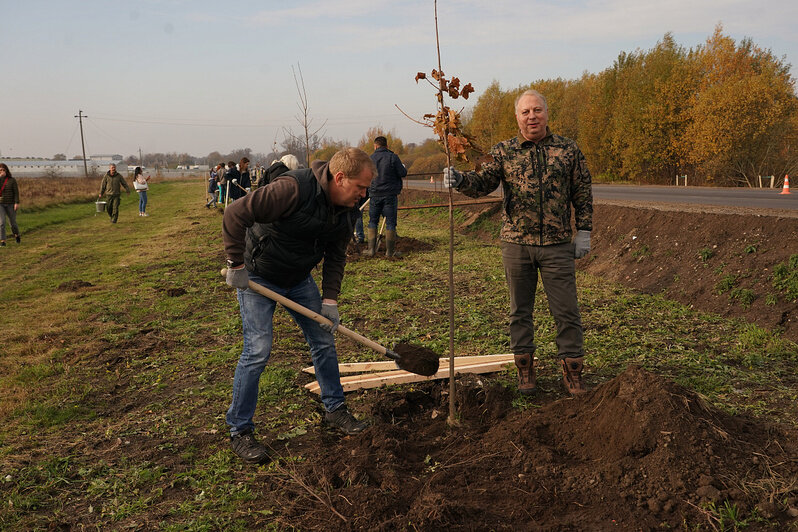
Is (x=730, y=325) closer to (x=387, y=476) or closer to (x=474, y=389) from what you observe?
(x=474, y=389)

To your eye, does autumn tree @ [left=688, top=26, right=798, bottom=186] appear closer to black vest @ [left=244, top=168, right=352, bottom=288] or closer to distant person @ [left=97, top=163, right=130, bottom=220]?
distant person @ [left=97, top=163, right=130, bottom=220]

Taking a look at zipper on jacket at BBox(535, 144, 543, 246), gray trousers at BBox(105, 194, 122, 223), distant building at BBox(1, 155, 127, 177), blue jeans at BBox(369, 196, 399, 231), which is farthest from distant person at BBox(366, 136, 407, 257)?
distant building at BBox(1, 155, 127, 177)

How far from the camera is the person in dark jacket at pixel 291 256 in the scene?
325 centimetres

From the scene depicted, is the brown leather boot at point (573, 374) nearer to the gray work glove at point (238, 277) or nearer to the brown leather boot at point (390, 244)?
the gray work glove at point (238, 277)

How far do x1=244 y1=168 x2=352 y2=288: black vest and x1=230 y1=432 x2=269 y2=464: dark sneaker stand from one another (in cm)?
104

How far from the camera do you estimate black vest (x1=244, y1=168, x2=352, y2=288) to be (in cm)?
335

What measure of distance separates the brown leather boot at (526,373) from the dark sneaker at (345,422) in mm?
1321

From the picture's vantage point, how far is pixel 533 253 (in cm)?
428

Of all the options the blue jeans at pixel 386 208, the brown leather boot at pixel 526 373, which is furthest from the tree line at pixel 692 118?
the brown leather boot at pixel 526 373

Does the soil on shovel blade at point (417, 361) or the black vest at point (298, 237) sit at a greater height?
the black vest at point (298, 237)

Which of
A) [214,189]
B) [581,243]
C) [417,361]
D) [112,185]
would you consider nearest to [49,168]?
[214,189]

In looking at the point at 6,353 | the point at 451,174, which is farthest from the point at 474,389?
the point at 6,353

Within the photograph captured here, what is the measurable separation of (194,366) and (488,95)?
147 feet

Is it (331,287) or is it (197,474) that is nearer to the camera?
(197,474)
